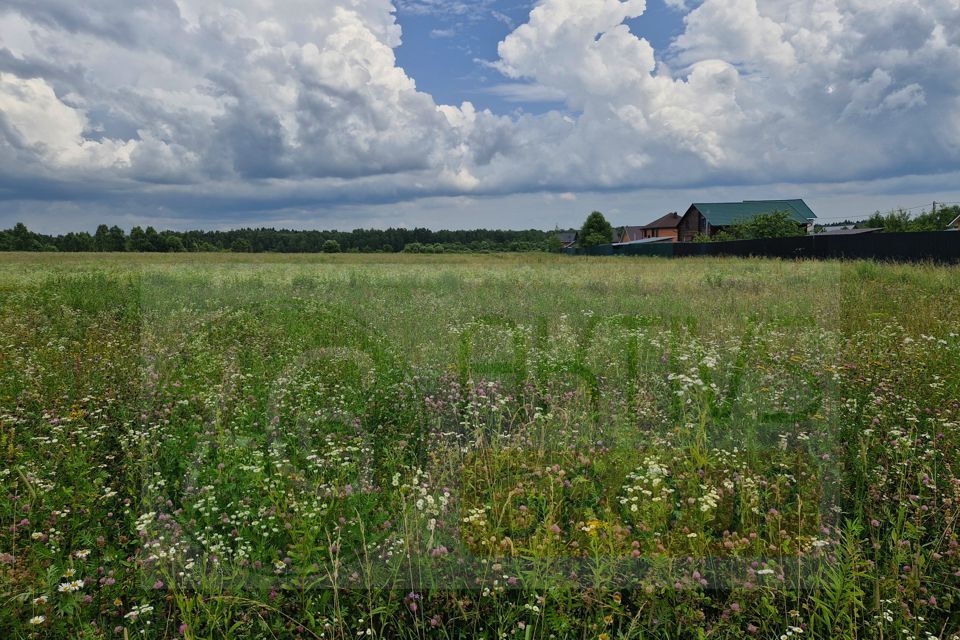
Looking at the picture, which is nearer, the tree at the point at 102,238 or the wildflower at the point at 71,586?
Answer: the wildflower at the point at 71,586

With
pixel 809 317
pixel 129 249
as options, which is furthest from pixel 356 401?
pixel 129 249

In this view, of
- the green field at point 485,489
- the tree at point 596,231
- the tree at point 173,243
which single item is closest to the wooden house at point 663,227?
the tree at point 596,231

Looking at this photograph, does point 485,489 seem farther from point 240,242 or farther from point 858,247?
point 240,242

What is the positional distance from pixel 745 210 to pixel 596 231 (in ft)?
73.5

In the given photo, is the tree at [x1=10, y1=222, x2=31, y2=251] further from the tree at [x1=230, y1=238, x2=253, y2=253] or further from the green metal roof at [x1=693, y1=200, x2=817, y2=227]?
the green metal roof at [x1=693, y1=200, x2=817, y2=227]

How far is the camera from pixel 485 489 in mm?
3715

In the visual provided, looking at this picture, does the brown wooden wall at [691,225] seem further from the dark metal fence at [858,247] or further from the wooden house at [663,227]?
the dark metal fence at [858,247]

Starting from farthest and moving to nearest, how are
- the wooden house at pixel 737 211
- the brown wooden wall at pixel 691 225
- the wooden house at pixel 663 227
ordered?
the wooden house at pixel 663 227, the brown wooden wall at pixel 691 225, the wooden house at pixel 737 211

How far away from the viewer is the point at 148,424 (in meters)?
4.99

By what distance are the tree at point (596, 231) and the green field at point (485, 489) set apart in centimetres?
7344

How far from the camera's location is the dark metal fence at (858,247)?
2269cm

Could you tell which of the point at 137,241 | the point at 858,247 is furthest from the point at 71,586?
the point at 137,241

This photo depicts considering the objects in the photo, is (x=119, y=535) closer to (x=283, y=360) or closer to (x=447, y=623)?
(x=447, y=623)

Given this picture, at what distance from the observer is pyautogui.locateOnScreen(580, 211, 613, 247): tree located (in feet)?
262
